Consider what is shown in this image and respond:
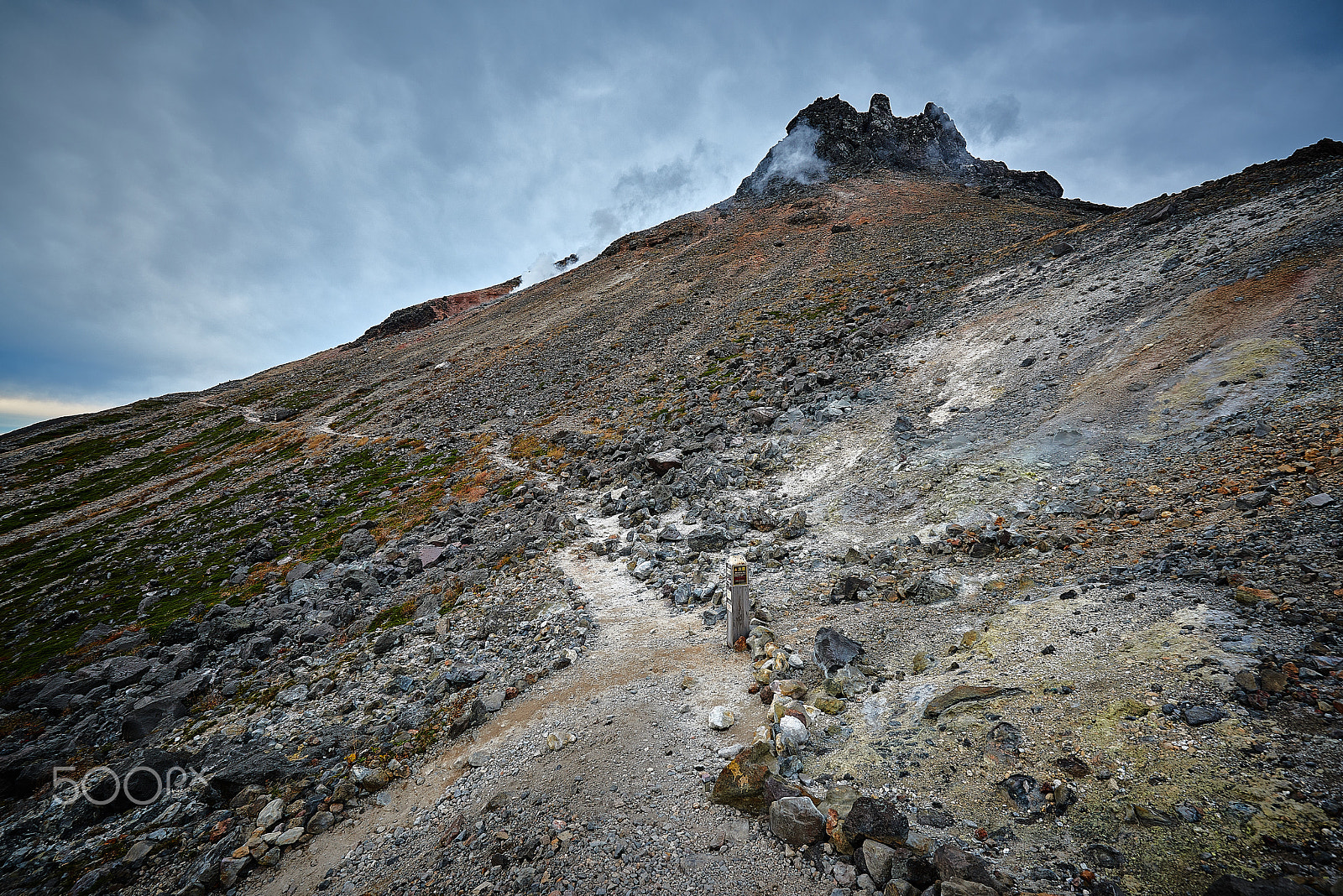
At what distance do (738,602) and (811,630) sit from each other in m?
1.77

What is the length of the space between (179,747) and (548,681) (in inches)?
364

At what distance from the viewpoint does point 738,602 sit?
35.1ft

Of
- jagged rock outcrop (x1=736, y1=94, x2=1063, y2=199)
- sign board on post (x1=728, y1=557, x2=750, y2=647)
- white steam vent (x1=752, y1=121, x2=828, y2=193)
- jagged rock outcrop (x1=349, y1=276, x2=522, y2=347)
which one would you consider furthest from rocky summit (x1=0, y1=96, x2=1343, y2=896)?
jagged rock outcrop (x1=349, y1=276, x2=522, y2=347)

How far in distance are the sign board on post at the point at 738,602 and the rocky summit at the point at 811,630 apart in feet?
1.16

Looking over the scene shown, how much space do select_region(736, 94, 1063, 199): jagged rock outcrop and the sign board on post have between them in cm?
8225

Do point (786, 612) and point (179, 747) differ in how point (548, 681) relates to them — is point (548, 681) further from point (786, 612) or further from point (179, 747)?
point (179, 747)

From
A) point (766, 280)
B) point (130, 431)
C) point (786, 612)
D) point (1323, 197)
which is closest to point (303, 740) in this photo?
point (786, 612)

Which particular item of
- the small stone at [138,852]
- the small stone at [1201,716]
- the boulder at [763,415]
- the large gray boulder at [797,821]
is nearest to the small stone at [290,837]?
the small stone at [138,852]

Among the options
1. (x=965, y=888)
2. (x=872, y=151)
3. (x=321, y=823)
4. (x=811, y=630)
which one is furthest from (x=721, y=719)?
(x=872, y=151)

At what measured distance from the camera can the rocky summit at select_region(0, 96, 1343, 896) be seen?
5.64 meters

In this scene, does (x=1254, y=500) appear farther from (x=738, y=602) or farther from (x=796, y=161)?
(x=796, y=161)

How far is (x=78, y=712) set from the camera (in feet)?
45.4

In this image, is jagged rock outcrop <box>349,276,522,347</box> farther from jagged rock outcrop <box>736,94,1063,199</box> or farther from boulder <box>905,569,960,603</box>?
boulder <box>905,569,960,603</box>

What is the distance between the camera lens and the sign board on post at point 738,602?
10.6 metres
